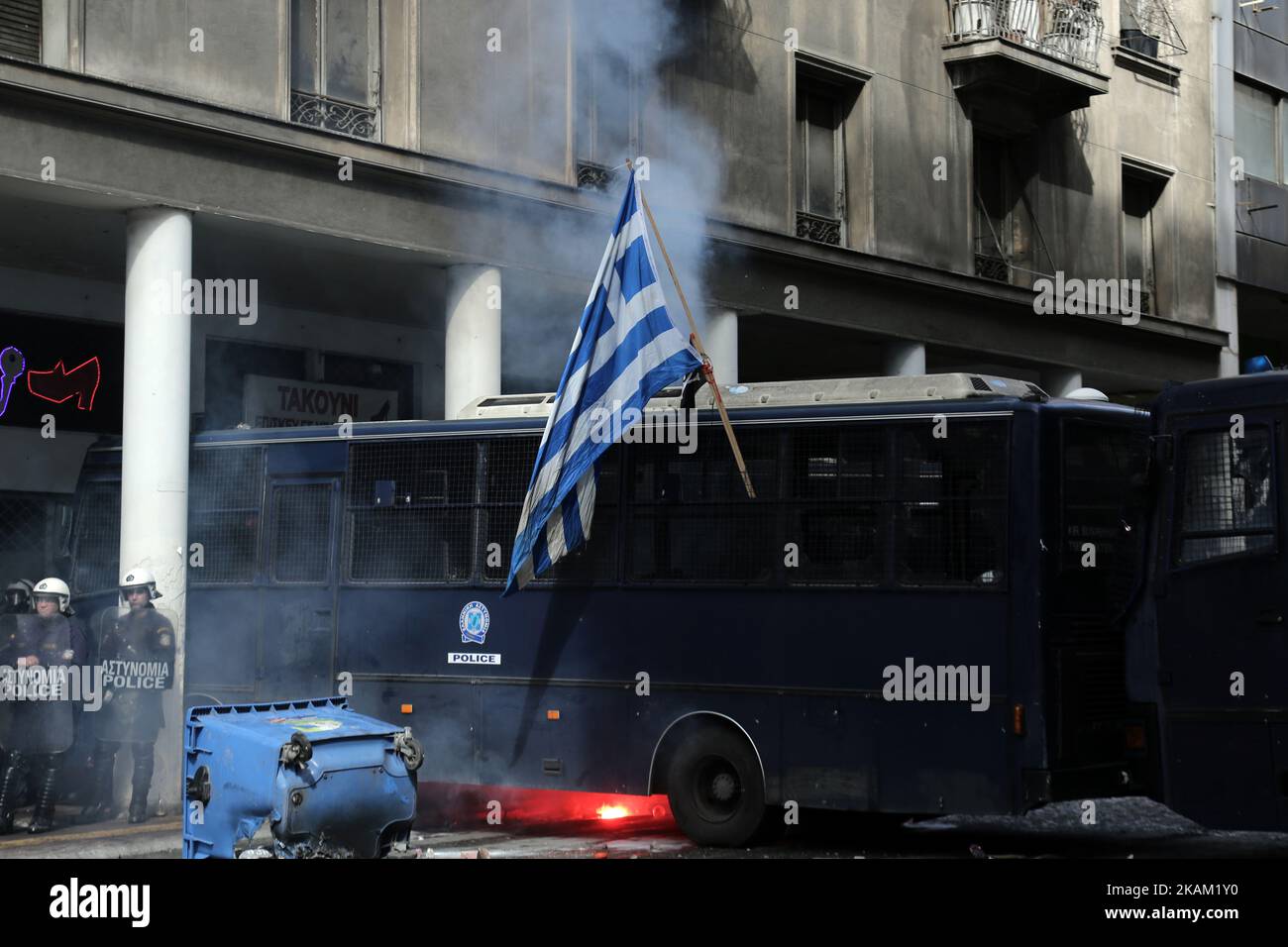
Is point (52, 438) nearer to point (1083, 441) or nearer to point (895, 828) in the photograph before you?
point (895, 828)

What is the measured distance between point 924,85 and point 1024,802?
13417mm

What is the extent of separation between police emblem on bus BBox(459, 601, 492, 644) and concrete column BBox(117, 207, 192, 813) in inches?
104

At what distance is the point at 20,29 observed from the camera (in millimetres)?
13781

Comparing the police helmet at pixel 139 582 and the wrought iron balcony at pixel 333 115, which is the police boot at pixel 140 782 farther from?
the wrought iron balcony at pixel 333 115

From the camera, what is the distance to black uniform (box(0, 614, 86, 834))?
12094 mm

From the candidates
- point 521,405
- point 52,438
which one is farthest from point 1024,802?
point 52,438

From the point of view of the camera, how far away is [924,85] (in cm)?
2180

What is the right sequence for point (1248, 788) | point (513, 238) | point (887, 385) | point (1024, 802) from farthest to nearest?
1. point (513, 238)
2. point (887, 385)
3. point (1024, 802)
4. point (1248, 788)

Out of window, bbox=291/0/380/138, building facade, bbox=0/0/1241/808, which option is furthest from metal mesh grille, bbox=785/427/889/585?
window, bbox=291/0/380/138

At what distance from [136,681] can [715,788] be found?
4533 millimetres
